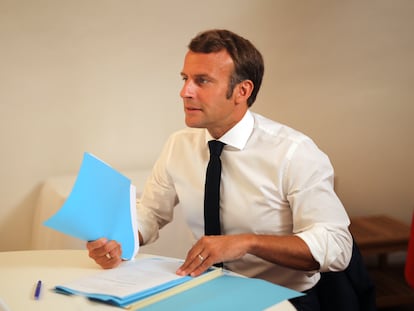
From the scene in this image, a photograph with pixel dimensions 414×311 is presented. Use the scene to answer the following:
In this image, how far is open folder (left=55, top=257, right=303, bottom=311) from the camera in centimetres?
102

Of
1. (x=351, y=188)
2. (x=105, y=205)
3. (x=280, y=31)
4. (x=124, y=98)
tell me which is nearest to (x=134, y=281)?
(x=105, y=205)

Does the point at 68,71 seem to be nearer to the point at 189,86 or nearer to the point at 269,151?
the point at 189,86

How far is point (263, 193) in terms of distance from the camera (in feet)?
4.88

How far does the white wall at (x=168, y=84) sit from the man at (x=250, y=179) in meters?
0.87

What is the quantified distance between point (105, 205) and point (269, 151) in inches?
21.6

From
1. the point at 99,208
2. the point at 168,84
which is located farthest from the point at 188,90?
the point at 168,84

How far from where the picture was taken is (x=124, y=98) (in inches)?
95.7

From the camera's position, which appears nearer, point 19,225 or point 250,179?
point 250,179

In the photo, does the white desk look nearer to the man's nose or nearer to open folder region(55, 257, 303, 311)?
open folder region(55, 257, 303, 311)

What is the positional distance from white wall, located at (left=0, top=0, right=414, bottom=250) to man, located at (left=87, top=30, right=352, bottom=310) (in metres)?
0.87

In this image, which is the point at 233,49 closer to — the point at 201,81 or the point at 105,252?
the point at 201,81

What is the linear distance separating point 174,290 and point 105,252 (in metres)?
0.26

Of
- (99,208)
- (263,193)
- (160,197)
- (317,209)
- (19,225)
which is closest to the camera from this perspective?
(99,208)

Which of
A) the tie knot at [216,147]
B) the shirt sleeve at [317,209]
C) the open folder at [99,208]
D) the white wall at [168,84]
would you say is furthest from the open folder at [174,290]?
the white wall at [168,84]
